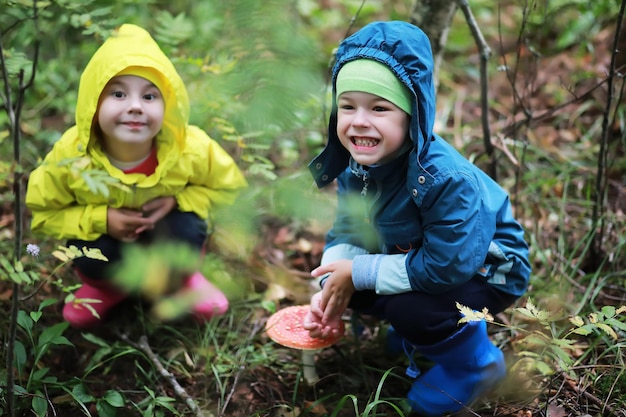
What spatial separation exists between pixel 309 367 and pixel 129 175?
989mm

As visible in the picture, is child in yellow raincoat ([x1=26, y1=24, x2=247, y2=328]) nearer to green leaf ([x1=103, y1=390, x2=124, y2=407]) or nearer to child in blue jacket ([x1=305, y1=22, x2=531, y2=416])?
green leaf ([x1=103, y1=390, x2=124, y2=407])

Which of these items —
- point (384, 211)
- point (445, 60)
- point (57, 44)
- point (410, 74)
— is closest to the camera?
point (410, 74)

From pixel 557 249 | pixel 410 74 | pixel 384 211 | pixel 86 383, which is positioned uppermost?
pixel 410 74

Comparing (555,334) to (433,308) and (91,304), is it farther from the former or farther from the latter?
(91,304)

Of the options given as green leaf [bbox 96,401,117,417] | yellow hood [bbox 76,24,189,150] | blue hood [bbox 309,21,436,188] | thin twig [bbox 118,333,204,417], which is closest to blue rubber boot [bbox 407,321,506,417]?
blue hood [bbox 309,21,436,188]

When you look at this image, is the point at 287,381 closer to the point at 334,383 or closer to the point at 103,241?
the point at 334,383

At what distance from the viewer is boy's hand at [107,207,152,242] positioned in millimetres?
2416

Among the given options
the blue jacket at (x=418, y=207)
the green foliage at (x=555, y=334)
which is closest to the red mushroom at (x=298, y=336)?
the blue jacket at (x=418, y=207)

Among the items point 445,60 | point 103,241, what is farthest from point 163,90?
point 445,60

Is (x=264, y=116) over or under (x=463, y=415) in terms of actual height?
over

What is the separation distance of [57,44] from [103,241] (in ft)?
8.36

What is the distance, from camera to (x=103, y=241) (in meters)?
2.45

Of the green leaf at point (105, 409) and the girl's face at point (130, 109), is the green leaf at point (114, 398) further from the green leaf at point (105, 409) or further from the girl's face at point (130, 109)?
the girl's face at point (130, 109)

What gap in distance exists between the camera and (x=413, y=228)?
2.04 meters
